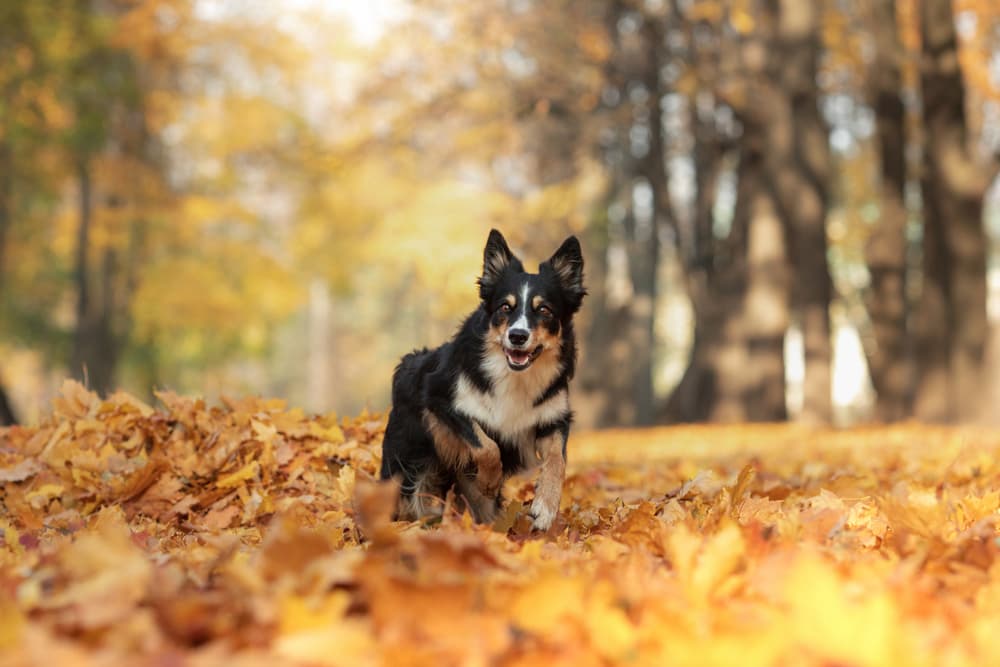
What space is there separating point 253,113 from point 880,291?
14360mm

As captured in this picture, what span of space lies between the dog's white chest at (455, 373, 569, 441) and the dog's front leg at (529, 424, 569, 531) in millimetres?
85

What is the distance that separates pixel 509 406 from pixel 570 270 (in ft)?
2.72

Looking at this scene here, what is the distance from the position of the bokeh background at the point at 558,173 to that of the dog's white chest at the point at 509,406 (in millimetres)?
8877

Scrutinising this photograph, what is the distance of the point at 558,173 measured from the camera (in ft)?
76.6

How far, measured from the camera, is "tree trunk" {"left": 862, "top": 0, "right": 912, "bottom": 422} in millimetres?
17750

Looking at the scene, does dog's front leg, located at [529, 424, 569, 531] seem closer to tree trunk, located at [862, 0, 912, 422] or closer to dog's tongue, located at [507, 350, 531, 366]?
dog's tongue, located at [507, 350, 531, 366]

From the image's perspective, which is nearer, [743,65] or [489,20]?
[743,65]

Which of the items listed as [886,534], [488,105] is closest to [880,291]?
[488,105]

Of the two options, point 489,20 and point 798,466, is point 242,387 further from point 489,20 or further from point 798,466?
point 489,20

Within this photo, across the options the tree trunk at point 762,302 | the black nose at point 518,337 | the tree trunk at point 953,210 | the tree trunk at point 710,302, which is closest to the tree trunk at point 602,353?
the tree trunk at point 710,302

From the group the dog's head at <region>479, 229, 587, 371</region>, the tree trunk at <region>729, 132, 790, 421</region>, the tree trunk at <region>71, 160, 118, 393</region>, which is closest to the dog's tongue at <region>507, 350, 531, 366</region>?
the dog's head at <region>479, 229, 587, 371</region>

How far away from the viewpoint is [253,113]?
25.5 m

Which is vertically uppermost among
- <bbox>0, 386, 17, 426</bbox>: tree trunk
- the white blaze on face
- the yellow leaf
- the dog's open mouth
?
the white blaze on face

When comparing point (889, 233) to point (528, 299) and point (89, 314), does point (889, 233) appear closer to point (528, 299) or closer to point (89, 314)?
point (528, 299)
